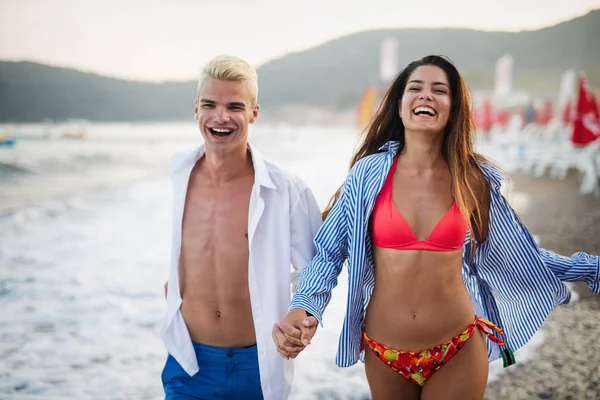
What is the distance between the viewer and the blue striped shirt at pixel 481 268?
1781 millimetres

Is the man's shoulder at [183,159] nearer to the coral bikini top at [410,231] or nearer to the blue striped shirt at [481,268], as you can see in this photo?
the blue striped shirt at [481,268]

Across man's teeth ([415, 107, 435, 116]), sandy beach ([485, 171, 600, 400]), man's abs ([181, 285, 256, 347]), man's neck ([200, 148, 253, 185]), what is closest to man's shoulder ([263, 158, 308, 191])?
man's neck ([200, 148, 253, 185])

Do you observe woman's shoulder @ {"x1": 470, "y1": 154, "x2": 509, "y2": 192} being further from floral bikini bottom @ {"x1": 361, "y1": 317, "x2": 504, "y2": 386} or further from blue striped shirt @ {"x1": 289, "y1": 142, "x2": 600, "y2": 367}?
floral bikini bottom @ {"x1": 361, "y1": 317, "x2": 504, "y2": 386}

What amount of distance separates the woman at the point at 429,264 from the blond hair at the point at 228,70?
63cm

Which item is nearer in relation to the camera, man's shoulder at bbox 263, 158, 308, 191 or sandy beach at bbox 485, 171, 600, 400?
man's shoulder at bbox 263, 158, 308, 191

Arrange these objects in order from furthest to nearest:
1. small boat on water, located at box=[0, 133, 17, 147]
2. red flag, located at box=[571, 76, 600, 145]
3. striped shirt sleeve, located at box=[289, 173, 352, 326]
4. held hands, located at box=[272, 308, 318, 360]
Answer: small boat on water, located at box=[0, 133, 17, 147] → red flag, located at box=[571, 76, 600, 145] → striped shirt sleeve, located at box=[289, 173, 352, 326] → held hands, located at box=[272, 308, 318, 360]

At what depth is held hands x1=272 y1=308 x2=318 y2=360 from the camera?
168cm

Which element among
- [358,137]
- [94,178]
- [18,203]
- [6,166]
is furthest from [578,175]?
[6,166]

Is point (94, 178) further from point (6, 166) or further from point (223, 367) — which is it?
point (223, 367)

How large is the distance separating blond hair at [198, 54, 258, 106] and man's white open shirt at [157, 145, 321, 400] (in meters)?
0.36

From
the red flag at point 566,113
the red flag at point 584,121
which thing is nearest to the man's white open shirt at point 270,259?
the red flag at point 584,121

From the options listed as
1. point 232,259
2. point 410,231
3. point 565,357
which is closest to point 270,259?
point 232,259

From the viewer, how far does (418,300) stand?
1729 millimetres

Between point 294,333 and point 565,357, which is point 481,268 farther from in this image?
point 565,357
